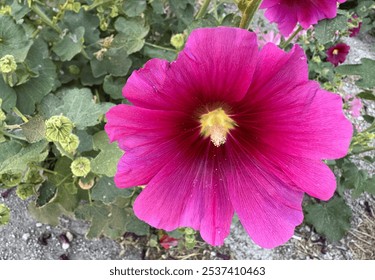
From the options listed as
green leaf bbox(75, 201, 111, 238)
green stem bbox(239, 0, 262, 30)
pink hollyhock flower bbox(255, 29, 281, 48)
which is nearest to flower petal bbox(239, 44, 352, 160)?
green stem bbox(239, 0, 262, 30)

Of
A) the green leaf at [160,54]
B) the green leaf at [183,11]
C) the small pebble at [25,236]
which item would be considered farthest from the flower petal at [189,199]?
the small pebble at [25,236]

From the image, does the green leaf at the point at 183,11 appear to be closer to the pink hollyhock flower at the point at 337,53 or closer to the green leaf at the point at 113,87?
the green leaf at the point at 113,87

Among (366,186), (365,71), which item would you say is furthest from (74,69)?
(366,186)

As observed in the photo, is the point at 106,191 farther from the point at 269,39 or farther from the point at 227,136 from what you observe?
the point at 269,39

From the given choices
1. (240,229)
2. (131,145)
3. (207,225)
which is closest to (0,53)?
(131,145)

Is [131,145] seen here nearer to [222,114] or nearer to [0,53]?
[222,114]

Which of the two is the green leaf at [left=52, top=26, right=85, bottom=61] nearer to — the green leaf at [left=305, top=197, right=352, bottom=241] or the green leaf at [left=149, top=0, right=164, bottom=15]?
the green leaf at [left=149, top=0, right=164, bottom=15]
